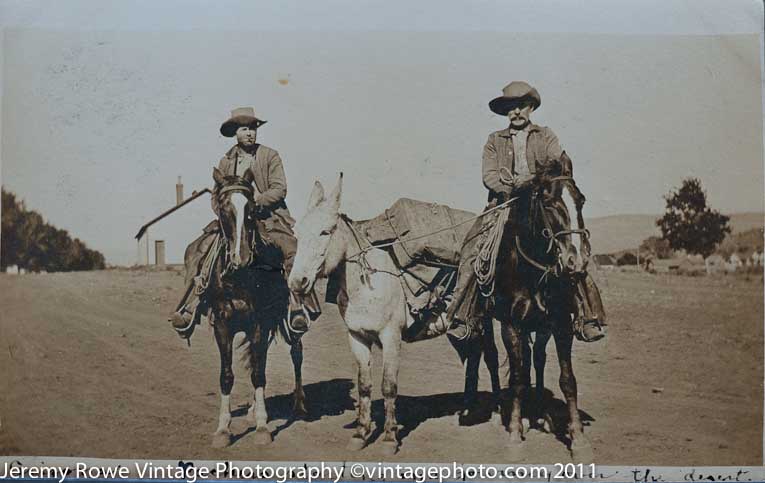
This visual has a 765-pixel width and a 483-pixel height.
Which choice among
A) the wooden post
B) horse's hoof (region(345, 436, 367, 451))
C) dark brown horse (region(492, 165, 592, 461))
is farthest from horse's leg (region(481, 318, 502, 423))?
the wooden post

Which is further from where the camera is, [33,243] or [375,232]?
[33,243]

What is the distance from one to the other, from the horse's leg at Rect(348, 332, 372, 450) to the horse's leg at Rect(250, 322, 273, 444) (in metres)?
0.76

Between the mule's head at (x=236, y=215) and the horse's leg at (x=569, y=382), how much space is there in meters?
2.72

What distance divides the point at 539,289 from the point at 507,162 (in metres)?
1.15

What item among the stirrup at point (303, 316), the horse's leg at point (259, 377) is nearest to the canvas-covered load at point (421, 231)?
the stirrup at point (303, 316)

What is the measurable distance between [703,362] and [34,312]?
603 cm

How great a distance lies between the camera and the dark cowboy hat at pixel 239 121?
7316 millimetres

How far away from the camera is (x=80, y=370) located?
7.36 metres

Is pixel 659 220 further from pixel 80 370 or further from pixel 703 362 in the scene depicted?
pixel 80 370

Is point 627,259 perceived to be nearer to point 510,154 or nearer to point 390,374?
point 510,154

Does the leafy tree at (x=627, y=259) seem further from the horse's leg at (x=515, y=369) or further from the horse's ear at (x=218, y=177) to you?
the horse's ear at (x=218, y=177)

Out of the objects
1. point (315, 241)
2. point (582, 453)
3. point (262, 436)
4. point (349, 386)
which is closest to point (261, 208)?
point (315, 241)

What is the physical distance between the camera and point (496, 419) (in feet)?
23.1

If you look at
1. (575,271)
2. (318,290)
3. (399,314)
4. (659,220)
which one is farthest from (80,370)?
(659,220)
